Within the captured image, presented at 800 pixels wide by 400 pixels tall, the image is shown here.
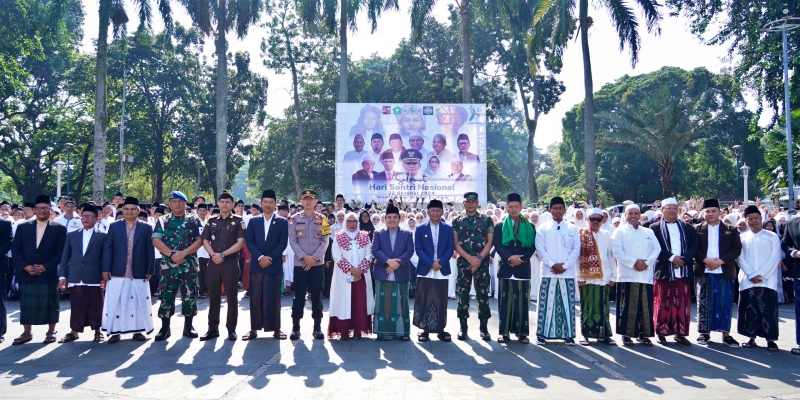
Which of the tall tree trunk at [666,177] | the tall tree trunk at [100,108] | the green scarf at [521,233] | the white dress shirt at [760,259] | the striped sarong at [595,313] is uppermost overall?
the tall tree trunk at [100,108]

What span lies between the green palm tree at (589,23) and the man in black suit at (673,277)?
390 inches

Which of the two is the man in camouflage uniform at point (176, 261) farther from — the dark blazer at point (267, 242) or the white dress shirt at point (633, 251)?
the white dress shirt at point (633, 251)

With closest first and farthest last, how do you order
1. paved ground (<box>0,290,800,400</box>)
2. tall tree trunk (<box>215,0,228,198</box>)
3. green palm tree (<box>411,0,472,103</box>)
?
1. paved ground (<box>0,290,800,400</box>)
2. tall tree trunk (<box>215,0,228,198</box>)
3. green palm tree (<box>411,0,472,103</box>)

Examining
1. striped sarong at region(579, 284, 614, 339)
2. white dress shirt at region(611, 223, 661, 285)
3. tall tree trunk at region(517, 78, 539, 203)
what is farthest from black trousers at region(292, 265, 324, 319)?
tall tree trunk at region(517, 78, 539, 203)

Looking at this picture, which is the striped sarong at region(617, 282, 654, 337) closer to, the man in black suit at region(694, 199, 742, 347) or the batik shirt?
the man in black suit at region(694, 199, 742, 347)

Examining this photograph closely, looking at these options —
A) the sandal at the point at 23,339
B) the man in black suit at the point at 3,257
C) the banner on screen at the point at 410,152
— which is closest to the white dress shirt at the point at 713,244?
the sandal at the point at 23,339

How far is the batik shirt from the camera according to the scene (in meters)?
7.77

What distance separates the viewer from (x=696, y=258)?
7.73 metres

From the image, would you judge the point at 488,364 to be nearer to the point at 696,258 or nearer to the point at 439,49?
the point at 696,258

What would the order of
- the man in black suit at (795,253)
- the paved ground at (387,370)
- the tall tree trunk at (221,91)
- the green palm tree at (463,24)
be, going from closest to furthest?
1. the paved ground at (387,370)
2. the man in black suit at (795,253)
3. the tall tree trunk at (221,91)
4. the green palm tree at (463,24)

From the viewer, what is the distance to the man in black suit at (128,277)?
7448 millimetres

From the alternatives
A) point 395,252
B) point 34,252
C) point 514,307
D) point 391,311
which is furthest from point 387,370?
point 34,252

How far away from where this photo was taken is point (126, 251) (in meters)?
7.53

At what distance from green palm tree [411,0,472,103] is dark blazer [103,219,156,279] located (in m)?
14.9
